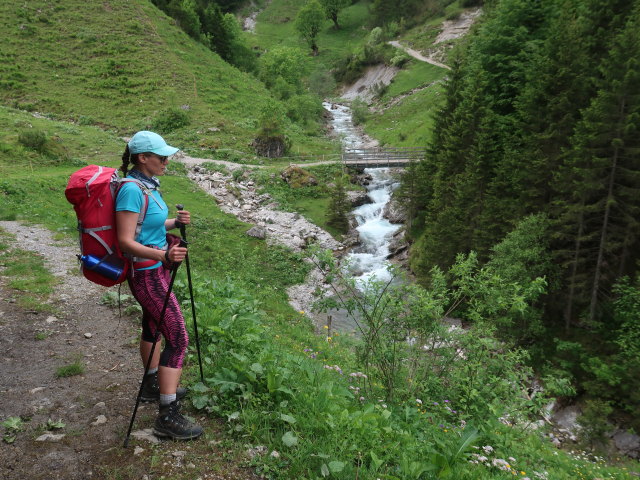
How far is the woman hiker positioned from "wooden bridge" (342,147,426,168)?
125 feet

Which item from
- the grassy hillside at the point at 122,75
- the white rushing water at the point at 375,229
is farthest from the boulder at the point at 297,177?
the grassy hillside at the point at 122,75

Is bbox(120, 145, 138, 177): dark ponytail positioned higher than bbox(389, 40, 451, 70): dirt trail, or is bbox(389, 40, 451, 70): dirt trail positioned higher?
bbox(389, 40, 451, 70): dirt trail

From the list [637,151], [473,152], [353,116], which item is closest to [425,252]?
[473,152]

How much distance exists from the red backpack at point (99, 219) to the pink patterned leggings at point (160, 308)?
25cm

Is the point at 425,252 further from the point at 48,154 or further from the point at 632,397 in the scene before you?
the point at 48,154

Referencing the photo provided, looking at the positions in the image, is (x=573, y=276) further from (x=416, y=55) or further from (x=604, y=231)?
(x=416, y=55)

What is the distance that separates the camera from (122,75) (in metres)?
49.6

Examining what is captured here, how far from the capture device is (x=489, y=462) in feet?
15.9

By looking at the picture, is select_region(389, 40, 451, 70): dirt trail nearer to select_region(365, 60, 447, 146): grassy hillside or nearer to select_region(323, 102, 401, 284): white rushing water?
select_region(365, 60, 447, 146): grassy hillside

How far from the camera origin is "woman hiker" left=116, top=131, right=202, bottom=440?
3686 mm

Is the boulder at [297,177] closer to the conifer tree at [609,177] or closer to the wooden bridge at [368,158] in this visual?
the wooden bridge at [368,158]

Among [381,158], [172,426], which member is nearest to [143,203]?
[172,426]

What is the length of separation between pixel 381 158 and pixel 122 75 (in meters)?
34.7

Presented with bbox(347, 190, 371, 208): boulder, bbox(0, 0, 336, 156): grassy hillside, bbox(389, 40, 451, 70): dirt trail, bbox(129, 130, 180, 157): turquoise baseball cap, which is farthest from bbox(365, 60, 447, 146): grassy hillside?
bbox(129, 130, 180, 157): turquoise baseball cap
